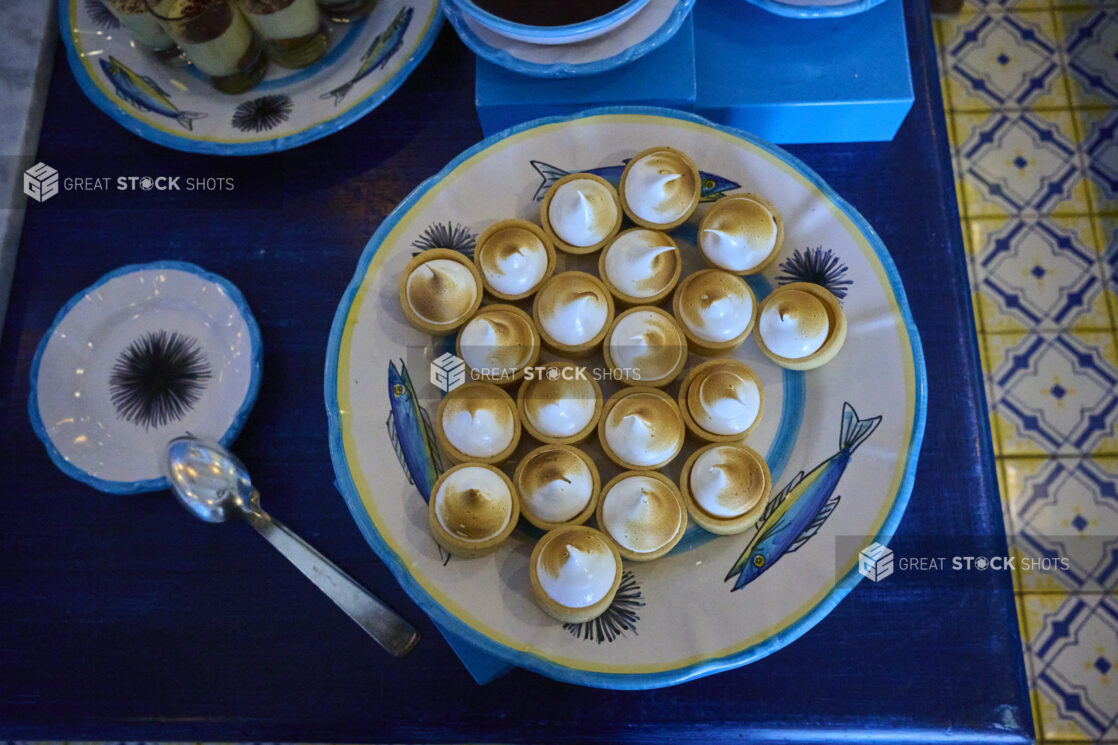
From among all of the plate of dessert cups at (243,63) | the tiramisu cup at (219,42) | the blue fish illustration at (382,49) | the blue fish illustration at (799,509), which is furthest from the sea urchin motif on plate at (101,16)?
the blue fish illustration at (799,509)

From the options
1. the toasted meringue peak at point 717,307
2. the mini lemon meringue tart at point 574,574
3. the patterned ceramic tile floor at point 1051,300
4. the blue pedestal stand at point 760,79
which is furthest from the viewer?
the patterned ceramic tile floor at point 1051,300

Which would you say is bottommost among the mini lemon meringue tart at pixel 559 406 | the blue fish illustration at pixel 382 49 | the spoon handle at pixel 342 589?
the spoon handle at pixel 342 589

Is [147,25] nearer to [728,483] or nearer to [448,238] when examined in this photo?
[448,238]

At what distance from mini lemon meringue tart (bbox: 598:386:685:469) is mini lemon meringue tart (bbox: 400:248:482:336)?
192 millimetres

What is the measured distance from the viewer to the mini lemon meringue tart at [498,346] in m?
0.87

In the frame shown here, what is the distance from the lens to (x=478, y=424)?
0.84 m

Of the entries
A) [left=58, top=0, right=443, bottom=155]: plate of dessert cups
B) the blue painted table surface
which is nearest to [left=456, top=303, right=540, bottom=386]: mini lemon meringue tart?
the blue painted table surface

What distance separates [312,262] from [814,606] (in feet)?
2.31

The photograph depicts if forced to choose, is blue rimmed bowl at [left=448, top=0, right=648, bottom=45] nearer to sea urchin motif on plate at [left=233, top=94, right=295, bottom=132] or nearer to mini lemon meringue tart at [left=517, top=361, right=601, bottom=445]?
sea urchin motif on plate at [left=233, top=94, right=295, bottom=132]

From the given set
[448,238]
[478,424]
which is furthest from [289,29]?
[478,424]

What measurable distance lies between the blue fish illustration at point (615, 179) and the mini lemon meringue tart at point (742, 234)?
0.03 metres

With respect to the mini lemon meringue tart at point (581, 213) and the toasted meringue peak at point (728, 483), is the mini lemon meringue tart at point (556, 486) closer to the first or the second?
the toasted meringue peak at point (728, 483)

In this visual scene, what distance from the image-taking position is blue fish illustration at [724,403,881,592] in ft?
2.67

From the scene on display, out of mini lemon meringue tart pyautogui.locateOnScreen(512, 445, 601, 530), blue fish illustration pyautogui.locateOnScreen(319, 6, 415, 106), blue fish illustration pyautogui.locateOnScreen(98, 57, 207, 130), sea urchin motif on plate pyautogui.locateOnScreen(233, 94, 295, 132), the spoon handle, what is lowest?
the spoon handle
